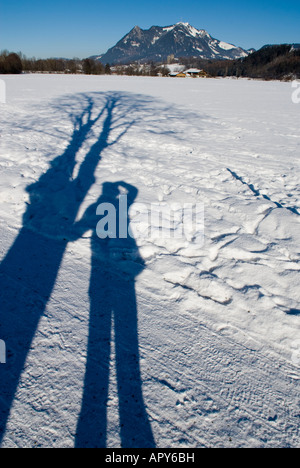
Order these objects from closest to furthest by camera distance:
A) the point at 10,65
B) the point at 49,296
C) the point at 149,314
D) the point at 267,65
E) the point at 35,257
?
1. the point at 149,314
2. the point at 49,296
3. the point at 35,257
4. the point at 10,65
5. the point at 267,65

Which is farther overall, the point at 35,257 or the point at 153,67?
the point at 153,67

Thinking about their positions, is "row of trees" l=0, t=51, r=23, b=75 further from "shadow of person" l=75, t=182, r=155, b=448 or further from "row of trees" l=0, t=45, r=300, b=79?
"shadow of person" l=75, t=182, r=155, b=448

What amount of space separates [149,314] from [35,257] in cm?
162

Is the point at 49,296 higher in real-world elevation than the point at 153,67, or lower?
lower

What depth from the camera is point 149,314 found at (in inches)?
97.2

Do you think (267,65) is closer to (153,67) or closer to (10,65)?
(153,67)

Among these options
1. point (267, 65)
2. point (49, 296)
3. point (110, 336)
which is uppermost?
point (267, 65)

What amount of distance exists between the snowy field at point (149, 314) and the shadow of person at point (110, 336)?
0.03 feet

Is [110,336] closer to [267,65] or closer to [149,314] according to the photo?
[149,314]

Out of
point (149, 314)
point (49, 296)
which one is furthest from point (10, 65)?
point (149, 314)

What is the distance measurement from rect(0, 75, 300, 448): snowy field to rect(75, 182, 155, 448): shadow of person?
0.03 feet

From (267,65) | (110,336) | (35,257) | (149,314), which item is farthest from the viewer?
(267,65)

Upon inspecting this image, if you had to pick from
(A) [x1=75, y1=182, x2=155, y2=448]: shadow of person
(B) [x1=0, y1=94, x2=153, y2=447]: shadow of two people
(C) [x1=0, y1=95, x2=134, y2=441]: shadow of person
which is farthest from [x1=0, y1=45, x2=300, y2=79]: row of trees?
(A) [x1=75, y1=182, x2=155, y2=448]: shadow of person
